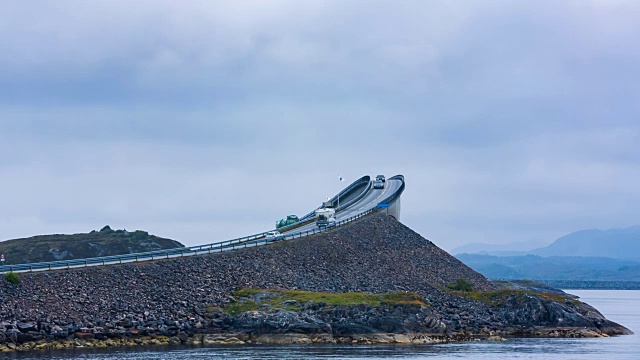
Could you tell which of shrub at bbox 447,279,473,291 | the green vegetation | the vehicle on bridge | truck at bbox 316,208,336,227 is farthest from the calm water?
truck at bbox 316,208,336,227

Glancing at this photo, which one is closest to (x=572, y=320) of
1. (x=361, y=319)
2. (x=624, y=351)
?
(x=624, y=351)

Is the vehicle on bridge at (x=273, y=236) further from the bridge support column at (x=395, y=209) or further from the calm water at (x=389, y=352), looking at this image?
the calm water at (x=389, y=352)

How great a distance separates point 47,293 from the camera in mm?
94125

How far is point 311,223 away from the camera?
154 m

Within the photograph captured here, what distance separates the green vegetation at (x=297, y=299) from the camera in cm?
10282

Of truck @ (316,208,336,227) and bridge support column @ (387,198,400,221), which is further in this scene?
bridge support column @ (387,198,400,221)

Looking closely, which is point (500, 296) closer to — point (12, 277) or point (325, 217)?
point (325, 217)

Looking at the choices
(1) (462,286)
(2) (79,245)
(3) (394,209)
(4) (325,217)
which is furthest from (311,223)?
(2) (79,245)

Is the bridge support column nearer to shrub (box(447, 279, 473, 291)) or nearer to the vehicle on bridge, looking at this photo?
the vehicle on bridge

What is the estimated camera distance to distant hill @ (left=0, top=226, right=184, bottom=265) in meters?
165

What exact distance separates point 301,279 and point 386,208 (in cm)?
4100

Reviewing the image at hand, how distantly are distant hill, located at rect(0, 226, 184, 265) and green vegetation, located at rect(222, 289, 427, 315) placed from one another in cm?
6437

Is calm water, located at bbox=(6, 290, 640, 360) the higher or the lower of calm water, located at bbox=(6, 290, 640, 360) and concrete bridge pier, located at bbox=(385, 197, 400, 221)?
the lower

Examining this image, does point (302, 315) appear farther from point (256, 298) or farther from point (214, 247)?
point (214, 247)
